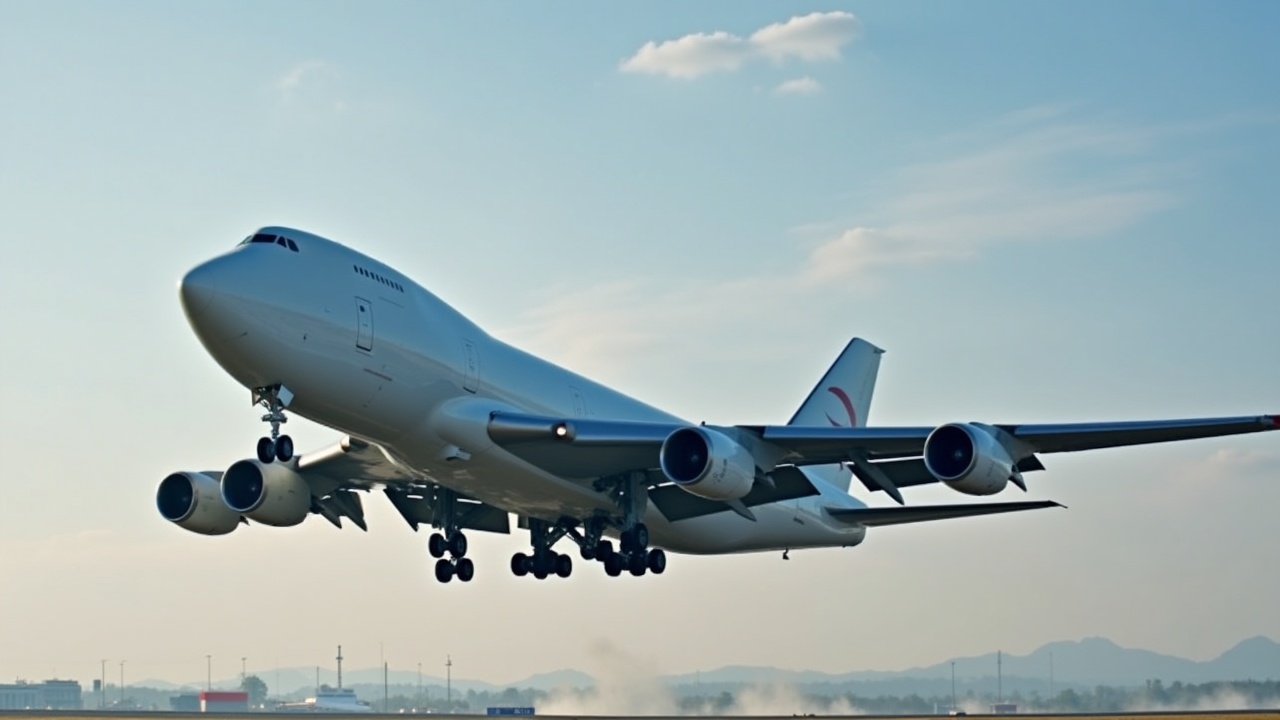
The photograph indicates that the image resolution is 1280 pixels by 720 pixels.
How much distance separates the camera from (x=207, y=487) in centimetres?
4138

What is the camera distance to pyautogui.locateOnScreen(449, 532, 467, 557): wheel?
135 feet

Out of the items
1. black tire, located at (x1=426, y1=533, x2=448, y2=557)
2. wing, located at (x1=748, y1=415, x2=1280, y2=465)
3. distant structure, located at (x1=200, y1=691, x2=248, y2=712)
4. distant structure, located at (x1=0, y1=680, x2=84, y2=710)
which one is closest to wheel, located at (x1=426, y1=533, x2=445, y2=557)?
black tire, located at (x1=426, y1=533, x2=448, y2=557)

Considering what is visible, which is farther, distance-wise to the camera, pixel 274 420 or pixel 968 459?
pixel 968 459

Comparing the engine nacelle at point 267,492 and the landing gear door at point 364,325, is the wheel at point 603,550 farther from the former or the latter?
the landing gear door at point 364,325

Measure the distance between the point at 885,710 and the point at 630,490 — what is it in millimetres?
43954

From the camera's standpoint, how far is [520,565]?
42.6 metres

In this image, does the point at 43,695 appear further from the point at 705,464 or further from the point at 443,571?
the point at 705,464

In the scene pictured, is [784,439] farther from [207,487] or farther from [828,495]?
[207,487]

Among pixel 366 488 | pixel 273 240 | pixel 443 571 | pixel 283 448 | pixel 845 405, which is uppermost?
pixel 273 240

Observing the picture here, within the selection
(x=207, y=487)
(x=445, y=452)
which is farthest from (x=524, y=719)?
(x=445, y=452)

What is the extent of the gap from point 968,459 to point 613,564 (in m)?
10.8

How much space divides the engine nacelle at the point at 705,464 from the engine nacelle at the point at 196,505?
Result: 1352cm

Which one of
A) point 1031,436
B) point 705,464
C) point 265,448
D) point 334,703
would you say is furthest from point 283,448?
point 334,703

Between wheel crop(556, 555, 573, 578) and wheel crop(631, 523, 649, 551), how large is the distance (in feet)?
12.9
